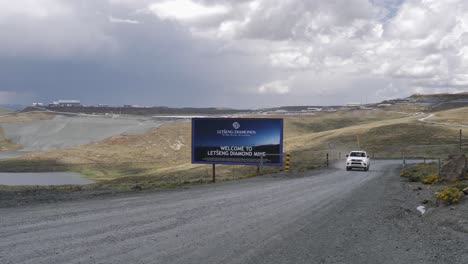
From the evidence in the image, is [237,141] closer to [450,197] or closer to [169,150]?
[450,197]

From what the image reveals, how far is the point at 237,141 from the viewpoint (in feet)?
110

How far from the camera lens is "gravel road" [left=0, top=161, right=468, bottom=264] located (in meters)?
9.10

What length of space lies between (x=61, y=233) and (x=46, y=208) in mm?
5013

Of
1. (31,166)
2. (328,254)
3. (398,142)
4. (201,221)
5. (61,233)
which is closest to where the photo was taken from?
(328,254)

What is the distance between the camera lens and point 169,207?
51.8 ft

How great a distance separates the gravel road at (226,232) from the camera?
910 centimetres

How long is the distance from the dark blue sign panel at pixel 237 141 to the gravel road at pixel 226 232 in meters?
15.2

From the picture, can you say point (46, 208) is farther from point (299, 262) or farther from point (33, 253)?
point (299, 262)

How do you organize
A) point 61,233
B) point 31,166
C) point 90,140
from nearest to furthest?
point 61,233
point 31,166
point 90,140

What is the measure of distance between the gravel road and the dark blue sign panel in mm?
15235

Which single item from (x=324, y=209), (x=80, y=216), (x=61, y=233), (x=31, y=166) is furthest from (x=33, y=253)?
(x=31, y=166)

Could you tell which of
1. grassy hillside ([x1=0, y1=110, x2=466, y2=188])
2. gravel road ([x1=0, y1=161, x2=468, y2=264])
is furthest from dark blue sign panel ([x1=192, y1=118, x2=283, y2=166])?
grassy hillside ([x1=0, y1=110, x2=466, y2=188])

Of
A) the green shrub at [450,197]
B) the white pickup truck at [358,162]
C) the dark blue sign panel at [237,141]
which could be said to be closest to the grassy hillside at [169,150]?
the white pickup truck at [358,162]

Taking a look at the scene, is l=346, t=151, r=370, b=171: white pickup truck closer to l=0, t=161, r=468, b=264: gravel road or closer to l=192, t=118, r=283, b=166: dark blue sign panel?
l=192, t=118, r=283, b=166: dark blue sign panel
